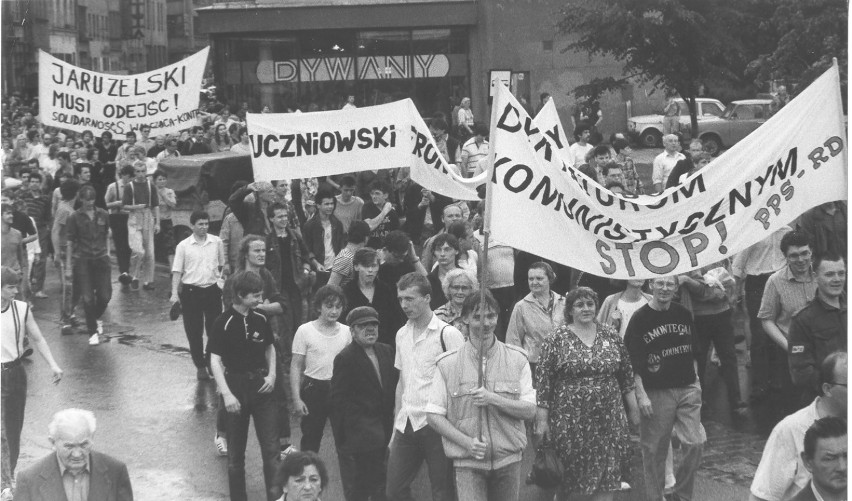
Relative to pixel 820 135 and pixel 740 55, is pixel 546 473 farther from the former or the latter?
pixel 740 55

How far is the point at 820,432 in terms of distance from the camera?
5.64 m

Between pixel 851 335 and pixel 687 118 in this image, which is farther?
pixel 687 118

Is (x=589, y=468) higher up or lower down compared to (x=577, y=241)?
lower down

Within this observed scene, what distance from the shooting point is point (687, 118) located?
118ft

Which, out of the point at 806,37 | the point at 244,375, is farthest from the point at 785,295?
the point at 806,37

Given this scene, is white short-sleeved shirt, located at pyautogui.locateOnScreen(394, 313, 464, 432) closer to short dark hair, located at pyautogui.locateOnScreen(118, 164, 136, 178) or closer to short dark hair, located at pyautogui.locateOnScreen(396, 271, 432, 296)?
short dark hair, located at pyautogui.locateOnScreen(396, 271, 432, 296)

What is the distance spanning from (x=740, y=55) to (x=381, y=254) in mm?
20856

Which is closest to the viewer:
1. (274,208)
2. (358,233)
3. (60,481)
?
(60,481)

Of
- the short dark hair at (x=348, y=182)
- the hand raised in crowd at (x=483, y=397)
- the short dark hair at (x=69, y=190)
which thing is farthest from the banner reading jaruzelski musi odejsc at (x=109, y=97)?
the hand raised in crowd at (x=483, y=397)

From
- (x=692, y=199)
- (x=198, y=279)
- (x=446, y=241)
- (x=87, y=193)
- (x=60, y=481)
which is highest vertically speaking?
(x=87, y=193)

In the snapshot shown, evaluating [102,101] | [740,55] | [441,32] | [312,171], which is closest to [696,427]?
[312,171]

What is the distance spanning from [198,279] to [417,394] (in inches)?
181

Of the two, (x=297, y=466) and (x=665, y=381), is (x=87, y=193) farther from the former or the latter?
(x=297, y=466)

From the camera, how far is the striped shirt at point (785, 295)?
9680 mm
